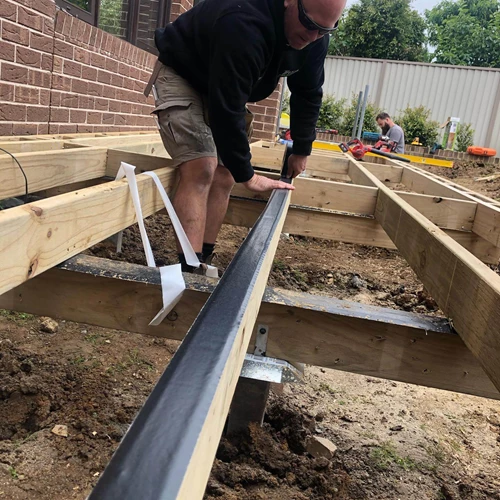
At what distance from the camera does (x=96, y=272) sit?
190 centimetres

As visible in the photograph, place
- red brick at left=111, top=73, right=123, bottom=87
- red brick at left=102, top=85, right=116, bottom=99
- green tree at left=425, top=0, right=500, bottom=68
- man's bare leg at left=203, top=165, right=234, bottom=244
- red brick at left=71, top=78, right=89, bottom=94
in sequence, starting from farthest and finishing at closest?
green tree at left=425, top=0, right=500, bottom=68 < red brick at left=111, top=73, right=123, bottom=87 < red brick at left=102, top=85, right=116, bottom=99 < red brick at left=71, top=78, right=89, bottom=94 < man's bare leg at left=203, top=165, right=234, bottom=244

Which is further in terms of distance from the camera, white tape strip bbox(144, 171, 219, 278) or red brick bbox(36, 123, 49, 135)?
red brick bbox(36, 123, 49, 135)

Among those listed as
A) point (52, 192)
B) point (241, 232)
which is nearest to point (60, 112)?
point (52, 192)

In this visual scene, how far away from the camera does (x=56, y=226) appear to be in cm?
163

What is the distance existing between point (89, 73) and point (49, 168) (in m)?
2.36

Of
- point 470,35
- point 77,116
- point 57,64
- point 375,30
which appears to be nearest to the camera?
point 57,64

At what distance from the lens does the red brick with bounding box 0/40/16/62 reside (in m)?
3.33

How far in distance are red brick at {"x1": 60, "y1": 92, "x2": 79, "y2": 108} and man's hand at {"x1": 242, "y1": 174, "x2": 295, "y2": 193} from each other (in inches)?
90.3

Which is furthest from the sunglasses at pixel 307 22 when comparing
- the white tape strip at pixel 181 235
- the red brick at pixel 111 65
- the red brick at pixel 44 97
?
the red brick at pixel 111 65

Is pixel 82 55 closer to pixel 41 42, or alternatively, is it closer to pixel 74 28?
pixel 74 28

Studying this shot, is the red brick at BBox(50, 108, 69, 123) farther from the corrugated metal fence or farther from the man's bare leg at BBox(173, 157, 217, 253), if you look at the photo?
the corrugated metal fence

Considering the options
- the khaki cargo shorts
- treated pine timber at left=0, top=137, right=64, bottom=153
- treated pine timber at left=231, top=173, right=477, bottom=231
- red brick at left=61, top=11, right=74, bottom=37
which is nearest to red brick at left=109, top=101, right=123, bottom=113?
red brick at left=61, top=11, right=74, bottom=37

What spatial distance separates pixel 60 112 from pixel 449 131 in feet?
51.9

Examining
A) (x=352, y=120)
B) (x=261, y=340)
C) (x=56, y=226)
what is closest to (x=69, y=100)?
(x=56, y=226)
